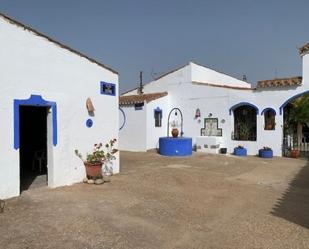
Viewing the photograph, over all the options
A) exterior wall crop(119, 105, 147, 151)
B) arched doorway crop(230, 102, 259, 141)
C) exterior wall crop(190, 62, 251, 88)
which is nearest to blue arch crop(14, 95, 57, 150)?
exterior wall crop(119, 105, 147, 151)

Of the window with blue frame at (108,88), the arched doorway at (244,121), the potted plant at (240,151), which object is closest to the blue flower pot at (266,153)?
the potted plant at (240,151)

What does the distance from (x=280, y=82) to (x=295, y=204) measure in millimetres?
9861

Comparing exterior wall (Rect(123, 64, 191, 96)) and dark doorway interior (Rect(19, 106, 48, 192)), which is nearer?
dark doorway interior (Rect(19, 106, 48, 192))

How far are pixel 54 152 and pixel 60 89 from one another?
5.62ft

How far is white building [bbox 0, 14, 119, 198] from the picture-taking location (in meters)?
7.19

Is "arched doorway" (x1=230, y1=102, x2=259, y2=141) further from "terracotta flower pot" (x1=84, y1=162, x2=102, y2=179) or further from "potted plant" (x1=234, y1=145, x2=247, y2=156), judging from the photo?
"terracotta flower pot" (x1=84, y1=162, x2=102, y2=179)

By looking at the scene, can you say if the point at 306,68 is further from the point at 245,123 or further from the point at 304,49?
the point at 245,123

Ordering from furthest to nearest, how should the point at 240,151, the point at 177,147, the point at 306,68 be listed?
the point at 240,151, the point at 177,147, the point at 306,68

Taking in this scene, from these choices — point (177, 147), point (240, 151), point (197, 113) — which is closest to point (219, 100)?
point (197, 113)

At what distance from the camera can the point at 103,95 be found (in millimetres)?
10188

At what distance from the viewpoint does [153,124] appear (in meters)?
19.5

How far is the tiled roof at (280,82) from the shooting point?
15.2 m

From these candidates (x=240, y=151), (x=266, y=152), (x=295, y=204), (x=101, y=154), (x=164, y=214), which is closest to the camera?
(x=164, y=214)

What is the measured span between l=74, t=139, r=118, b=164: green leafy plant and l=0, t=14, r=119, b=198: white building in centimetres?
18
